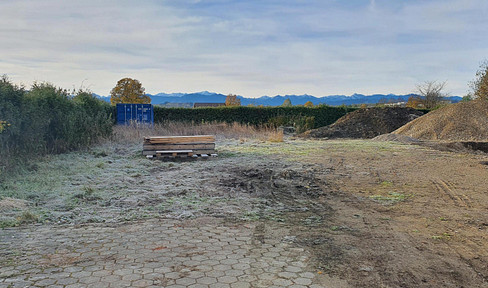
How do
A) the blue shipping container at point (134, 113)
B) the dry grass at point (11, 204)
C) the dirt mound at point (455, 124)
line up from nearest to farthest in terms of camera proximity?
the dry grass at point (11, 204)
the dirt mound at point (455, 124)
the blue shipping container at point (134, 113)

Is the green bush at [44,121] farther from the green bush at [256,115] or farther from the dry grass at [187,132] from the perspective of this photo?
the green bush at [256,115]

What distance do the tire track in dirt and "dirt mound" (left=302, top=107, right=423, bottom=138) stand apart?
42.4 ft

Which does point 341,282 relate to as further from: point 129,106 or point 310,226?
point 129,106

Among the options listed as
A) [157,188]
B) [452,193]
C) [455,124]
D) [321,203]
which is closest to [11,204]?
[157,188]

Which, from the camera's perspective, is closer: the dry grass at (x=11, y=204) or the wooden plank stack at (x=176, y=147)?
the dry grass at (x=11, y=204)

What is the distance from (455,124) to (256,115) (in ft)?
36.9

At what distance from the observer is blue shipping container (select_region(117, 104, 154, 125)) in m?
22.1

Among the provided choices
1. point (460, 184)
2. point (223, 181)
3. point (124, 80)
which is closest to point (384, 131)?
point (460, 184)

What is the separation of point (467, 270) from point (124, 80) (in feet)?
187

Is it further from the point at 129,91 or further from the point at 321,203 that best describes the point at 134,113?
the point at 129,91

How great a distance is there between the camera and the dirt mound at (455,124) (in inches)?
728

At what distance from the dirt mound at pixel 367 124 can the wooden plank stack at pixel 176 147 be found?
1017 cm

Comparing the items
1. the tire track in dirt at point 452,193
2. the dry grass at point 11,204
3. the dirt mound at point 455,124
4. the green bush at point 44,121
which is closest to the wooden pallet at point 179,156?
the green bush at point 44,121

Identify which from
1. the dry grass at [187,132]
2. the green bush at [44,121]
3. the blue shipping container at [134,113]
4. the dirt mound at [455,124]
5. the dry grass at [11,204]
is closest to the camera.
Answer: the dry grass at [11,204]
